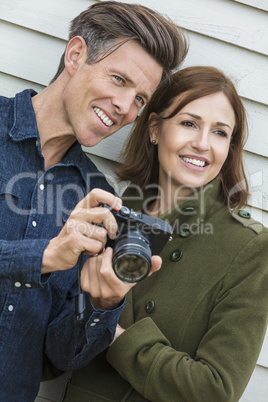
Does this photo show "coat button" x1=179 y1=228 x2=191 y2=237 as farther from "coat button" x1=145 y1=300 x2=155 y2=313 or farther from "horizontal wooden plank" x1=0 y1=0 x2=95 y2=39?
"horizontal wooden plank" x1=0 y1=0 x2=95 y2=39

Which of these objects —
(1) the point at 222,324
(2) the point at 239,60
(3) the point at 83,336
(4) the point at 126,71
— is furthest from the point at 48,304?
(2) the point at 239,60

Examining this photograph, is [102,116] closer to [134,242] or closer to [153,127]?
[153,127]

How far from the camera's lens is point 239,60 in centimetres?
239

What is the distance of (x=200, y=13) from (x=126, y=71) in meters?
0.56

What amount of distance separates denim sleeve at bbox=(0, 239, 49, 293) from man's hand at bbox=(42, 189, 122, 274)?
0.09 ft

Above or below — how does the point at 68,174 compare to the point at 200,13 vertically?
below

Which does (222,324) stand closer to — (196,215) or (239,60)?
(196,215)

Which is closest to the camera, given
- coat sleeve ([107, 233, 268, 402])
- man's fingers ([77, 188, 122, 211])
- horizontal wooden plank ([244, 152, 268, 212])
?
man's fingers ([77, 188, 122, 211])

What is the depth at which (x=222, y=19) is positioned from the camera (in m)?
2.37

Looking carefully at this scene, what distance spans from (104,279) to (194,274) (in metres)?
0.47

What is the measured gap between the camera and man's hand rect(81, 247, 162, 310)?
165 centimetres

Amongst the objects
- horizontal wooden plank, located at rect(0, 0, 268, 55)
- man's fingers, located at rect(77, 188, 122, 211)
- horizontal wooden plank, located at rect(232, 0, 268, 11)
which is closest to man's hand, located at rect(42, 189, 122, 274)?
man's fingers, located at rect(77, 188, 122, 211)

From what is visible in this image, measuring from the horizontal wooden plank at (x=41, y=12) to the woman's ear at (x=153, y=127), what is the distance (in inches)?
22.0

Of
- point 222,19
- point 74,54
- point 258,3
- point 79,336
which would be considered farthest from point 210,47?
A: point 79,336
